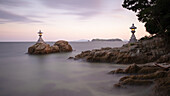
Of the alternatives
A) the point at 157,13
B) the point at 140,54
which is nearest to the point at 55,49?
the point at 140,54

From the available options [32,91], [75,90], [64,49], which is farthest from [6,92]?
[64,49]

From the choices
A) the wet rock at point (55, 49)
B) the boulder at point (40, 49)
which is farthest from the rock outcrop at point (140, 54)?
the wet rock at point (55, 49)

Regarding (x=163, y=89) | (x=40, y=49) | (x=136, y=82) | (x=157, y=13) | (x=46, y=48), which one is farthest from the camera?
(x=46, y=48)

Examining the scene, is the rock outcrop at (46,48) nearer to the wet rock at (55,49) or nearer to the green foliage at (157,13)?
the wet rock at (55,49)

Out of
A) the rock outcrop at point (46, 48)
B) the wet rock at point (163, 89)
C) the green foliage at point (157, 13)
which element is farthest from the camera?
the rock outcrop at point (46, 48)

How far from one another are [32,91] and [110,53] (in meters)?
9.72

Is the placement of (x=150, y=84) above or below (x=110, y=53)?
below

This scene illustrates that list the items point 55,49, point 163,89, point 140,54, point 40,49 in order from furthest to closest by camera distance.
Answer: point 55,49 → point 40,49 → point 140,54 → point 163,89

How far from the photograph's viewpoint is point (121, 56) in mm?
13227

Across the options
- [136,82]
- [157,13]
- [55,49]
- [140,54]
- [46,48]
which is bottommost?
[136,82]

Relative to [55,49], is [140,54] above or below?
below

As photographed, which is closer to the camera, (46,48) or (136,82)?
(136,82)

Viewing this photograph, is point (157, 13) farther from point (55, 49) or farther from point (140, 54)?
point (55, 49)

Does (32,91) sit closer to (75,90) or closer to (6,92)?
(6,92)
